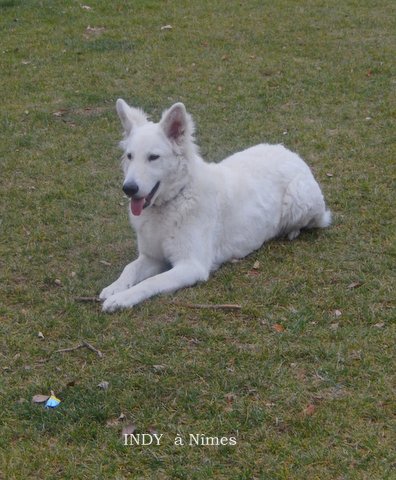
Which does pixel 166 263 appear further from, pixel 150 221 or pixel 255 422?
pixel 255 422

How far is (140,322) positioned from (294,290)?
1165mm

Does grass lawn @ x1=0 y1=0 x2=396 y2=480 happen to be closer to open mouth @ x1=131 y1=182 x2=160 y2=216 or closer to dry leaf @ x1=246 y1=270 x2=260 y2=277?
dry leaf @ x1=246 y1=270 x2=260 y2=277

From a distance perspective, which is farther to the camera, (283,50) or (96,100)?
(283,50)

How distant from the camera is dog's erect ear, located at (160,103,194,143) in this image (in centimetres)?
562

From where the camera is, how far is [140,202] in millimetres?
5598

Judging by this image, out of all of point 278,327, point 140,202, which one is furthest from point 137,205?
point 278,327

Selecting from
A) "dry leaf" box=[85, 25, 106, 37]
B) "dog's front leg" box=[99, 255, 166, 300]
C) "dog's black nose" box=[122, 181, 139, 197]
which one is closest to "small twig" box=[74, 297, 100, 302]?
"dog's front leg" box=[99, 255, 166, 300]

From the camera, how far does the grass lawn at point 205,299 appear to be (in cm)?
391

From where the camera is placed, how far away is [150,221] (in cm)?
582

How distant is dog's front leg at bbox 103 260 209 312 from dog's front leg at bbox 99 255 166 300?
195 millimetres

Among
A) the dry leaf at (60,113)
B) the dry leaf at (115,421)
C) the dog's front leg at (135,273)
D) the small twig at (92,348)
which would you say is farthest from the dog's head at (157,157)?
the dry leaf at (60,113)

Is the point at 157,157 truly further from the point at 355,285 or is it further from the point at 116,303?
the point at 355,285

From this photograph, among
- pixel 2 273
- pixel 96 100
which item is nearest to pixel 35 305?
pixel 2 273

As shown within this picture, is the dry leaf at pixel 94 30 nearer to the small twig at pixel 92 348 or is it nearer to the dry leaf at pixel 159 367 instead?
the small twig at pixel 92 348
